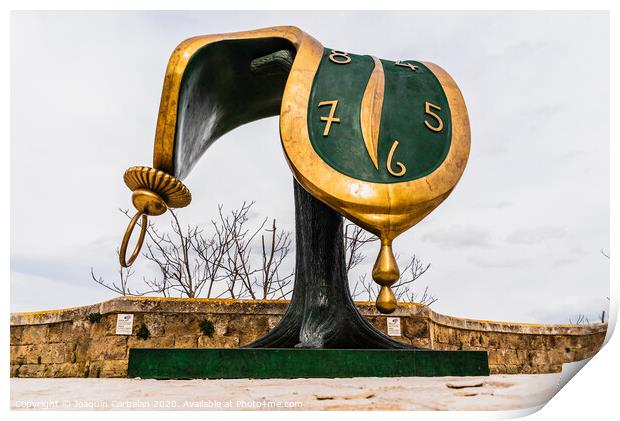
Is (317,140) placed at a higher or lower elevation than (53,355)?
higher

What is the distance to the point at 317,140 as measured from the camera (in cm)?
160

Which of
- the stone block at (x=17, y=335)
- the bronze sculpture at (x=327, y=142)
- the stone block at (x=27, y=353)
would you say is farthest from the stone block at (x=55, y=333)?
the bronze sculpture at (x=327, y=142)

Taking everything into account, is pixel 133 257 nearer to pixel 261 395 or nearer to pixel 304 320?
pixel 304 320

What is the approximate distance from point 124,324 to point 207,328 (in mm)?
765

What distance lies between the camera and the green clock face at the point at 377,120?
1561 mm

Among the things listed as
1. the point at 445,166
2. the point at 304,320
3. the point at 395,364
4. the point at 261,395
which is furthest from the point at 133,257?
the point at 445,166

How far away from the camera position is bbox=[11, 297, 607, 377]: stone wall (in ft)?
15.6

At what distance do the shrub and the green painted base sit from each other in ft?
11.2

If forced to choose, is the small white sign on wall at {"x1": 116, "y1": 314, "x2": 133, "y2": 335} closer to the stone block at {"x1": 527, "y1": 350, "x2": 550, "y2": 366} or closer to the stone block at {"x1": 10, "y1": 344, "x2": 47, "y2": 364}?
the stone block at {"x1": 10, "y1": 344, "x2": 47, "y2": 364}

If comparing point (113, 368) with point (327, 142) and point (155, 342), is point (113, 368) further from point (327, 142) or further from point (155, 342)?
point (327, 142)

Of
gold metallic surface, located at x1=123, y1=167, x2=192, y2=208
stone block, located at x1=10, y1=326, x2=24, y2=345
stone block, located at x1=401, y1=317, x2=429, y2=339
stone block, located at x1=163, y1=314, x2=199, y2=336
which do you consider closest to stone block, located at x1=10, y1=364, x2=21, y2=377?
stone block, located at x1=10, y1=326, x2=24, y2=345

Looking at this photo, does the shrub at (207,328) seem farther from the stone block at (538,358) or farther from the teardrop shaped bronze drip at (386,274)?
the stone block at (538,358)

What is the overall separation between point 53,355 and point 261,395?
4.84 metres
